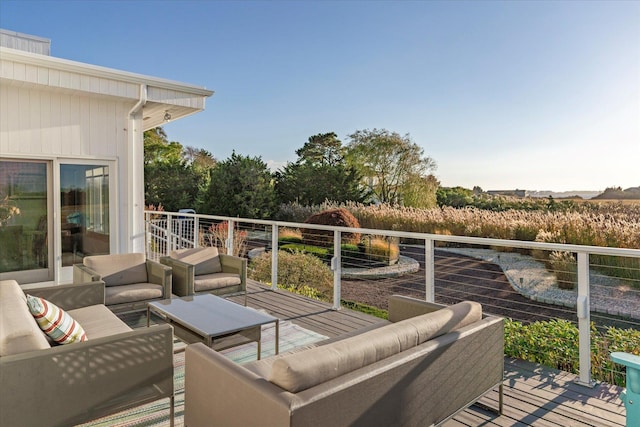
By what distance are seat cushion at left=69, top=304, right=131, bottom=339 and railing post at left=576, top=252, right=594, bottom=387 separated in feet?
10.6

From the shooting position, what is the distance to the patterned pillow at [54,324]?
228cm

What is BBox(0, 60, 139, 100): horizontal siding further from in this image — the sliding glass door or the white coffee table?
the white coffee table

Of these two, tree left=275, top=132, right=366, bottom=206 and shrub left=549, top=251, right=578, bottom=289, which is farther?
tree left=275, top=132, right=366, bottom=206

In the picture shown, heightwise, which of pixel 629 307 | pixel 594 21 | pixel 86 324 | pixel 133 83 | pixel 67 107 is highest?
pixel 594 21

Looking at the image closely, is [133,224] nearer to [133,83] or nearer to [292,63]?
[133,83]

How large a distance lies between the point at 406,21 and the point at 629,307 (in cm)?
879

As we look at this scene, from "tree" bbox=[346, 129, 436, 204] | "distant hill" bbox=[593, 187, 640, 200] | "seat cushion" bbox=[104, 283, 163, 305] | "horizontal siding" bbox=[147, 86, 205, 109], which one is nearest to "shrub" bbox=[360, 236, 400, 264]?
"horizontal siding" bbox=[147, 86, 205, 109]

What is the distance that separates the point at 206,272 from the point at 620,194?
12.9 metres

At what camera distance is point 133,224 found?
228 inches

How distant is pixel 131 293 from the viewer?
3.89 metres

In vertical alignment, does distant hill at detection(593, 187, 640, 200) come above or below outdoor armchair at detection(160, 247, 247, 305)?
above

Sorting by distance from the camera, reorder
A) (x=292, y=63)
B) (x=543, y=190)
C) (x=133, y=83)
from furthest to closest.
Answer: (x=543, y=190), (x=292, y=63), (x=133, y=83)

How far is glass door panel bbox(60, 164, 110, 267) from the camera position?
17.4 feet

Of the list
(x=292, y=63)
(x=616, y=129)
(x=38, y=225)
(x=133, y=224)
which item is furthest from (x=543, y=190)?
(x=38, y=225)
